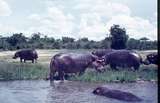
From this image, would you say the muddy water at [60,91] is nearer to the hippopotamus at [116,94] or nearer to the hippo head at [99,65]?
the hippopotamus at [116,94]

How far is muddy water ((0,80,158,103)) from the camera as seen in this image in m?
4.33

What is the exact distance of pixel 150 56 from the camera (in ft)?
14.4

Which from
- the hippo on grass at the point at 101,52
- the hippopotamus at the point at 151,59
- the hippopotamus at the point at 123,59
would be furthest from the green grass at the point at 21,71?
the hippopotamus at the point at 151,59

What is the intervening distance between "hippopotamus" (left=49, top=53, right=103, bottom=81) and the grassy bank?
7cm

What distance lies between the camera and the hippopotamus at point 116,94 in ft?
14.2

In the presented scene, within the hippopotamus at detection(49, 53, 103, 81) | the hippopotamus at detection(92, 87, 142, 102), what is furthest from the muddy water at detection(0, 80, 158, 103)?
the hippopotamus at detection(49, 53, 103, 81)

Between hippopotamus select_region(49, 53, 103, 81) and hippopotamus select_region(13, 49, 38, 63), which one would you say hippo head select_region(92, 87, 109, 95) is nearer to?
hippopotamus select_region(49, 53, 103, 81)

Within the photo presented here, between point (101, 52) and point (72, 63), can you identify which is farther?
point (72, 63)

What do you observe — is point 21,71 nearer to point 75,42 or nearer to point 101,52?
point 75,42

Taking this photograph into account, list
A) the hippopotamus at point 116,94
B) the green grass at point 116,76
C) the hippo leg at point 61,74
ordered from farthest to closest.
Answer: the hippo leg at point 61,74, the green grass at point 116,76, the hippopotamus at point 116,94

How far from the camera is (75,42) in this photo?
4.55m

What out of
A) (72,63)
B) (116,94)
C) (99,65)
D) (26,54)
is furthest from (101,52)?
(26,54)

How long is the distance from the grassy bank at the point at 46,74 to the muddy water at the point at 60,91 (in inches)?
2.3

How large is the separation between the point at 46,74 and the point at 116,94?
2.72ft
